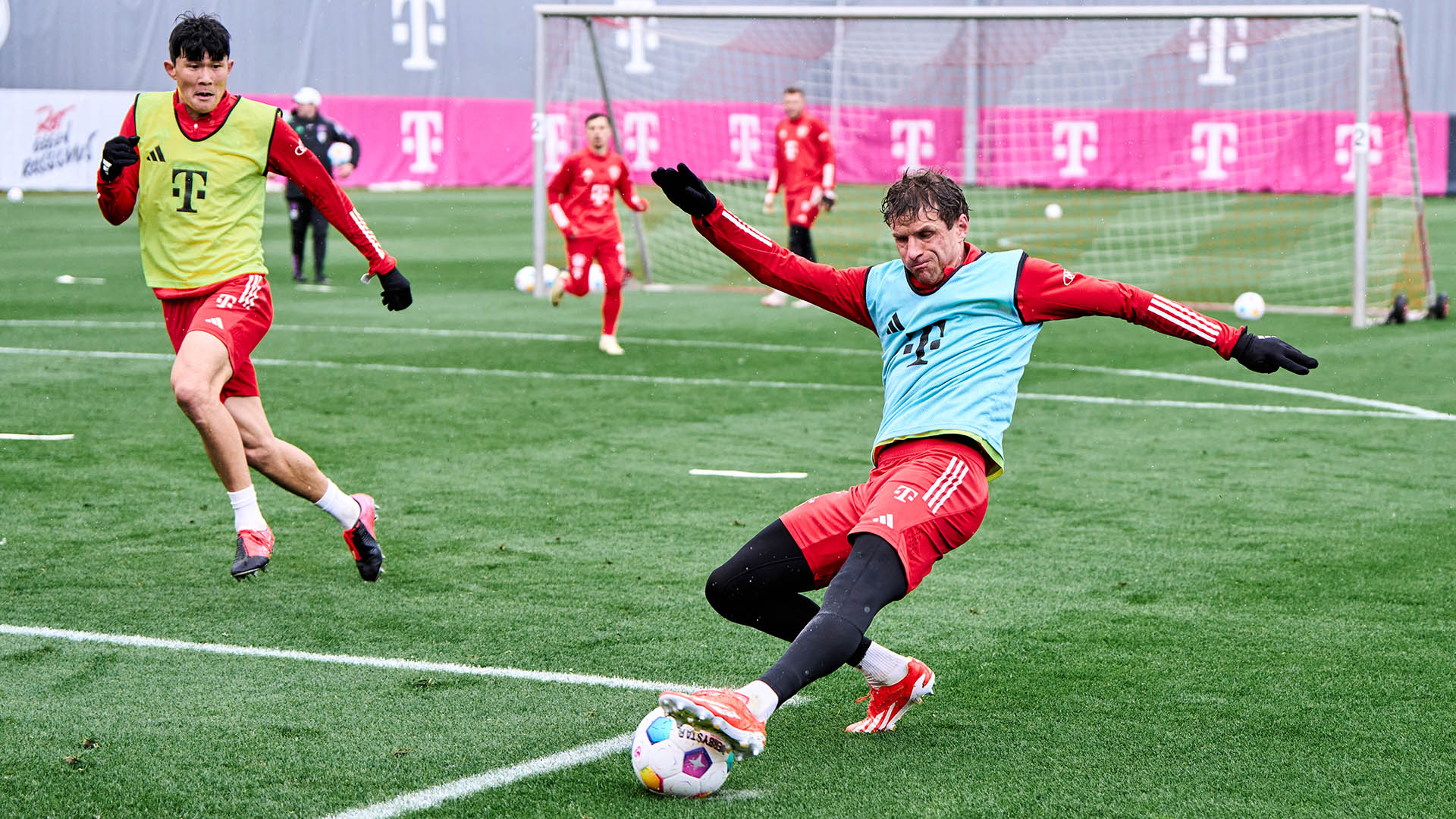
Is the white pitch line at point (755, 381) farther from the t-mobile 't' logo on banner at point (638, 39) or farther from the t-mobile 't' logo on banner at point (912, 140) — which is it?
the t-mobile 't' logo on banner at point (912, 140)

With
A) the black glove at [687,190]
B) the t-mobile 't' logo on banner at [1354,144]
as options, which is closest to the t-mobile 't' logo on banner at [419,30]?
the t-mobile 't' logo on banner at [1354,144]

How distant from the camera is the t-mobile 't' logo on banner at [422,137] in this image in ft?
125

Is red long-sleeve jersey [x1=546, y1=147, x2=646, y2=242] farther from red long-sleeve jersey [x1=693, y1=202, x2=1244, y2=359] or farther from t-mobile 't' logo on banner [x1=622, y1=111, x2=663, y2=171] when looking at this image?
t-mobile 't' logo on banner [x1=622, y1=111, x2=663, y2=171]

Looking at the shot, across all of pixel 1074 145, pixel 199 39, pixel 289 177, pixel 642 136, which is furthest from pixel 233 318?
pixel 1074 145

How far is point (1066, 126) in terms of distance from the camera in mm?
33906

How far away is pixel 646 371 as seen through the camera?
484 inches

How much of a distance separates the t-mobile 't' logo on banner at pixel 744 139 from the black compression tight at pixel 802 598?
24192 millimetres

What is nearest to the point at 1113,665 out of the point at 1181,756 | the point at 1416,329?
Result: the point at 1181,756

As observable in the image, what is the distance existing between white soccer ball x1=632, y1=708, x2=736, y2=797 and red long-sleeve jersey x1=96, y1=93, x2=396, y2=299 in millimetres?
3020

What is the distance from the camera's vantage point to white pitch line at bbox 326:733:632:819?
3791mm

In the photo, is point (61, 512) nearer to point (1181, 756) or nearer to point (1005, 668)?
point (1005, 668)

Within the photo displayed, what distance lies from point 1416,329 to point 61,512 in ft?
40.1

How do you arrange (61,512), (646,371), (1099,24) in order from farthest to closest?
1. (1099,24)
2. (646,371)
3. (61,512)

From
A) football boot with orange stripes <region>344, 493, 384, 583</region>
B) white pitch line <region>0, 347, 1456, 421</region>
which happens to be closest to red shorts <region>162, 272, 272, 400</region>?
football boot with orange stripes <region>344, 493, 384, 583</region>
